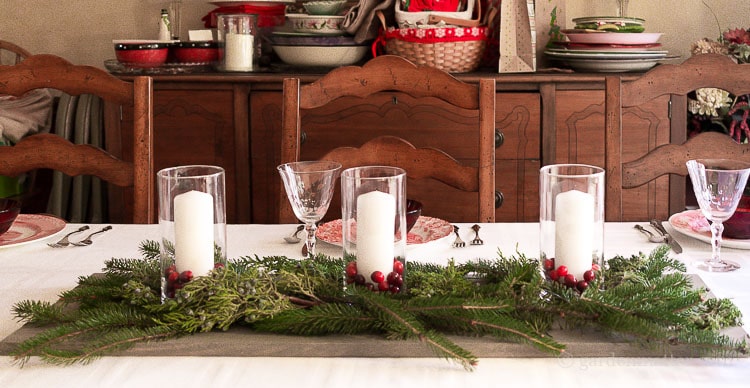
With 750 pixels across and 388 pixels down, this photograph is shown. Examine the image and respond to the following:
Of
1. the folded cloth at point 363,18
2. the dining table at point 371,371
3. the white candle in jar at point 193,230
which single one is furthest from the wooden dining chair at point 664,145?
the folded cloth at point 363,18

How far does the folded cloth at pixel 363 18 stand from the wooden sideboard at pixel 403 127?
0.20 metres

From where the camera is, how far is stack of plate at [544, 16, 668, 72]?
2.69 m

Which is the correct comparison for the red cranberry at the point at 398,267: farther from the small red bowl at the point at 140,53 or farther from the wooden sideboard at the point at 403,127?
the small red bowl at the point at 140,53

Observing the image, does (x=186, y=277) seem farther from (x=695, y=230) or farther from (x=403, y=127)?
(x=403, y=127)

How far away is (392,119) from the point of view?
9.08ft

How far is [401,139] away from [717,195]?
0.66 meters

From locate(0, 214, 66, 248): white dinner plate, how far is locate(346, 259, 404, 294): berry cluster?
24.7 inches

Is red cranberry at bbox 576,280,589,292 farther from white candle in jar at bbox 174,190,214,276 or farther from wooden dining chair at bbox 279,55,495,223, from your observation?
wooden dining chair at bbox 279,55,495,223

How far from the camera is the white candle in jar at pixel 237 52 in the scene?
2.84 metres

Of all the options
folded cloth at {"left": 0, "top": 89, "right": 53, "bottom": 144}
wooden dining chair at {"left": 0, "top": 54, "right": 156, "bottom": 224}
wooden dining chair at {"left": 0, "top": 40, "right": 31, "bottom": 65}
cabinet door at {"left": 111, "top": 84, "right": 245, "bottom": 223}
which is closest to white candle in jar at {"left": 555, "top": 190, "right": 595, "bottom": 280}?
wooden dining chair at {"left": 0, "top": 54, "right": 156, "bottom": 224}

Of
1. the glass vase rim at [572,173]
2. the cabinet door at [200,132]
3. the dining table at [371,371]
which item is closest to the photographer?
the dining table at [371,371]

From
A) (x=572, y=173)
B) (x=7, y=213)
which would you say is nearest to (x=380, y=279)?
(x=572, y=173)

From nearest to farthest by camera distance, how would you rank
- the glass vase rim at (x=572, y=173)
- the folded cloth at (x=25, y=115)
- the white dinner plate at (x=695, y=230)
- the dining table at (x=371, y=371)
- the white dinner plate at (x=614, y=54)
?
1. the dining table at (x=371, y=371)
2. the glass vase rim at (x=572, y=173)
3. the white dinner plate at (x=695, y=230)
4. the white dinner plate at (x=614, y=54)
5. the folded cloth at (x=25, y=115)

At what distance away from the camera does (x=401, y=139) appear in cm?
179
